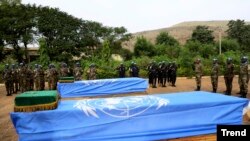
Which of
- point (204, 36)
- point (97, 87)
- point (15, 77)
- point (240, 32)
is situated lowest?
point (97, 87)

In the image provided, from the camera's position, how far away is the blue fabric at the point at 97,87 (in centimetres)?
1434

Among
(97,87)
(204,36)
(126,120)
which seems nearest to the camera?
(126,120)

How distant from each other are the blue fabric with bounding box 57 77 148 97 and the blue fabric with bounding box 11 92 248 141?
7.15 m

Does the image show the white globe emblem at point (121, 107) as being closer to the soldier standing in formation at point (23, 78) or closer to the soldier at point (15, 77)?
the soldier standing in formation at point (23, 78)

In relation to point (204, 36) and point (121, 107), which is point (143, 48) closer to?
point (204, 36)

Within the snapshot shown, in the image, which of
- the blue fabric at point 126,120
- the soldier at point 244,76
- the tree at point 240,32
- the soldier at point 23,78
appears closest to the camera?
the blue fabric at point 126,120

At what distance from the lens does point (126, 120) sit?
6816mm

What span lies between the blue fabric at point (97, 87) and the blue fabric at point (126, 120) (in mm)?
7153

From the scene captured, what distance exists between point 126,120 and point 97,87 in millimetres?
7882

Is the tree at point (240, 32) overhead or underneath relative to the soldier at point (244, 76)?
overhead

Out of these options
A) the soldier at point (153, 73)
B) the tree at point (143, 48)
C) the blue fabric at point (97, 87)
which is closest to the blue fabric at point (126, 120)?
the blue fabric at point (97, 87)

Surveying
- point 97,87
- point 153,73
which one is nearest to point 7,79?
point 97,87

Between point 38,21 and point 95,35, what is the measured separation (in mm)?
7991

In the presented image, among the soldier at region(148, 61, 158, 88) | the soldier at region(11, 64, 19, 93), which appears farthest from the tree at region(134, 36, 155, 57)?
the soldier at region(11, 64, 19, 93)
